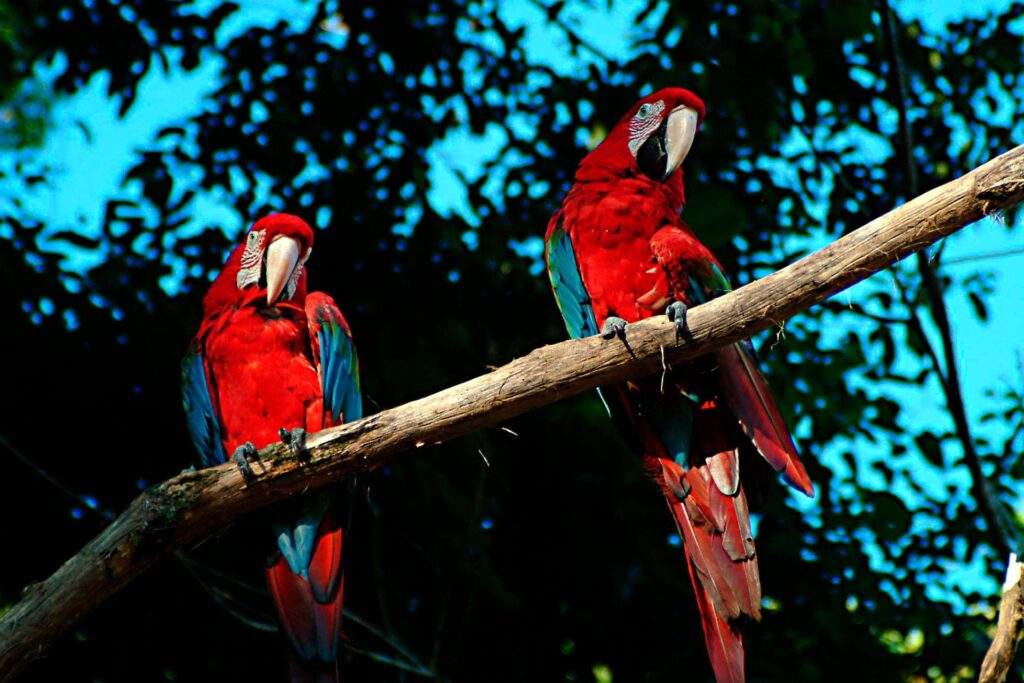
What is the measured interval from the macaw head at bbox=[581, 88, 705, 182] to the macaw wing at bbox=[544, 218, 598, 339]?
29 cm

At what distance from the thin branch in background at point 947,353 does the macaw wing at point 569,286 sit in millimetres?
1244

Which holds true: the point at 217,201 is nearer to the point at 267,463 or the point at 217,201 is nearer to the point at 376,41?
the point at 376,41

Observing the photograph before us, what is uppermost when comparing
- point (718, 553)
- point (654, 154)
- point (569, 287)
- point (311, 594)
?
point (654, 154)

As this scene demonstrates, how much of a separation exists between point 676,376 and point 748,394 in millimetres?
220

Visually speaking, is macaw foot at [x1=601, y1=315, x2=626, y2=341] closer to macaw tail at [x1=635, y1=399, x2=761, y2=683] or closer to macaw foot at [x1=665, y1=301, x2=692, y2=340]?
macaw foot at [x1=665, y1=301, x2=692, y2=340]

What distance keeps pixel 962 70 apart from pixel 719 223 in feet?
4.97


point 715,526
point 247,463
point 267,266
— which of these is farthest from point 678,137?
point 247,463

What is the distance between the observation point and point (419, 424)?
7.89ft

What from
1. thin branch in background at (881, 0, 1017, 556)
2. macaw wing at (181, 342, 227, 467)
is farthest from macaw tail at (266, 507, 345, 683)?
thin branch in background at (881, 0, 1017, 556)

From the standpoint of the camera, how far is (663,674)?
144 inches

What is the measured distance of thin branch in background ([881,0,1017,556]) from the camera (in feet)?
11.5

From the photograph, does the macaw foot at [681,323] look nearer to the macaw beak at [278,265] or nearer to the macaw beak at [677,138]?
the macaw beak at [677,138]

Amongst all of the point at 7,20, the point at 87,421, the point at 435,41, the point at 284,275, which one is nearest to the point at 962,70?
the point at 435,41

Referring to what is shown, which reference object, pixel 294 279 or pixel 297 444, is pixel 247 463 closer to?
pixel 297 444
